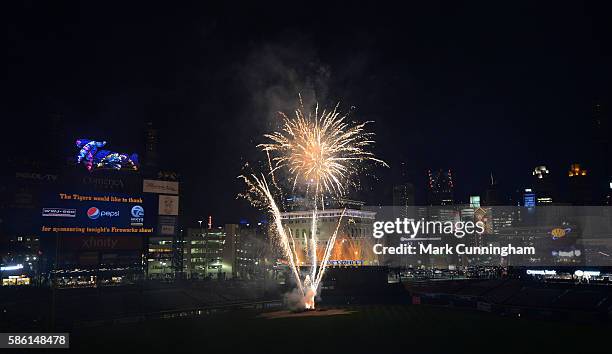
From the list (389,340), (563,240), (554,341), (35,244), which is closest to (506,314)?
(554,341)

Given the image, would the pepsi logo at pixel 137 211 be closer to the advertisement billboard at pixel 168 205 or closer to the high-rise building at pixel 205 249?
the advertisement billboard at pixel 168 205

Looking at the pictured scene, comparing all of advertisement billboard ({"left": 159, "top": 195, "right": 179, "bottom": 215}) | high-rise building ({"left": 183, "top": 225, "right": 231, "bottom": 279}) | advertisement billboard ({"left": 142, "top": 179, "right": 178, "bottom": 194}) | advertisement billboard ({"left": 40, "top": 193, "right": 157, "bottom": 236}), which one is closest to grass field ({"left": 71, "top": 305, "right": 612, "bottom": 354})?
advertisement billboard ({"left": 40, "top": 193, "right": 157, "bottom": 236})

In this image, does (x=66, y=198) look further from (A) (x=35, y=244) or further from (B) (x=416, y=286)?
(A) (x=35, y=244)

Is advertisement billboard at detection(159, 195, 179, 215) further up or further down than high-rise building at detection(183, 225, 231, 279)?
further up

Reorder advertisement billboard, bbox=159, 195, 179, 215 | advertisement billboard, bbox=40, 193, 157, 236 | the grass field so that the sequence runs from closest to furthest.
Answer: the grass field < advertisement billboard, bbox=40, 193, 157, 236 < advertisement billboard, bbox=159, 195, 179, 215

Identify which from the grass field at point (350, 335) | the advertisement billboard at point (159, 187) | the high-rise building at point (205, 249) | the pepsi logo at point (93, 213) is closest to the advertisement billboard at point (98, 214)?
the pepsi logo at point (93, 213)


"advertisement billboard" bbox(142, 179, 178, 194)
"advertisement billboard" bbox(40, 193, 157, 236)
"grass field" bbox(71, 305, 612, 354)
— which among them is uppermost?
"advertisement billboard" bbox(142, 179, 178, 194)

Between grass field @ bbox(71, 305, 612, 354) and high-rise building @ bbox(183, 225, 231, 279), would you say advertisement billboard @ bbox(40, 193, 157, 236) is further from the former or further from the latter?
high-rise building @ bbox(183, 225, 231, 279)

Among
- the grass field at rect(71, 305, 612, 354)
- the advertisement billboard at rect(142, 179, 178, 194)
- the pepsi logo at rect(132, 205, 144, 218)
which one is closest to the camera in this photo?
the grass field at rect(71, 305, 612, 354)
